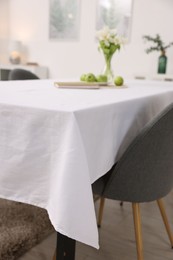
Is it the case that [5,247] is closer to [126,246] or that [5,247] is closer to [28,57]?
[126,246]

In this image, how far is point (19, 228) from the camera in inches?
68.5

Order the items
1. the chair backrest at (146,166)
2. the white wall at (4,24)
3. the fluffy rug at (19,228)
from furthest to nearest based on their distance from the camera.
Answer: the white wall at (4,24) < the fluffy rug at (19,228) < the chair backrest at (146,166)

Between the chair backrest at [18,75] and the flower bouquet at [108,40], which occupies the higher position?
the flower bouquet at [108,40]

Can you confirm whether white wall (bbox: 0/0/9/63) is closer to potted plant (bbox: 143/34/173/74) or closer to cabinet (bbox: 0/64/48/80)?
cabinet (bbox: 0/64/48/80)

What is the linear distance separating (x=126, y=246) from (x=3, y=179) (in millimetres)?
979

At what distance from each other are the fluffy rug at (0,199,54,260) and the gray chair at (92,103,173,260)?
1.90 feet

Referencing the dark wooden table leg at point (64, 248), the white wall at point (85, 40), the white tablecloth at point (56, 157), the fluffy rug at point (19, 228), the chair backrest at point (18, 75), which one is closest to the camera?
the white tablecloth at point (56, 157)

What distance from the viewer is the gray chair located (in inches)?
47.0

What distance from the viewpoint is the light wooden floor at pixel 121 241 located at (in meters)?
1.63

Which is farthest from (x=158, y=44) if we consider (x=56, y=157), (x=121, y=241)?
(x=56, y=157)

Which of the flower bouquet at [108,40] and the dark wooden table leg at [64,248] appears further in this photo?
the flower bouquet at [108,40]

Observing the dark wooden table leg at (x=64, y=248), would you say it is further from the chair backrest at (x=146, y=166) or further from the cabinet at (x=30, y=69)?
the cabinet at (x=30, y=69)

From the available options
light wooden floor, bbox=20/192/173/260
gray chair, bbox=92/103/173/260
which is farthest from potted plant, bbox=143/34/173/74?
gray chair, bbox=92/103/173/260

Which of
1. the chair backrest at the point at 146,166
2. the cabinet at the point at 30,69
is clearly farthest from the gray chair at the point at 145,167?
the cabinet at the point at 30,69
